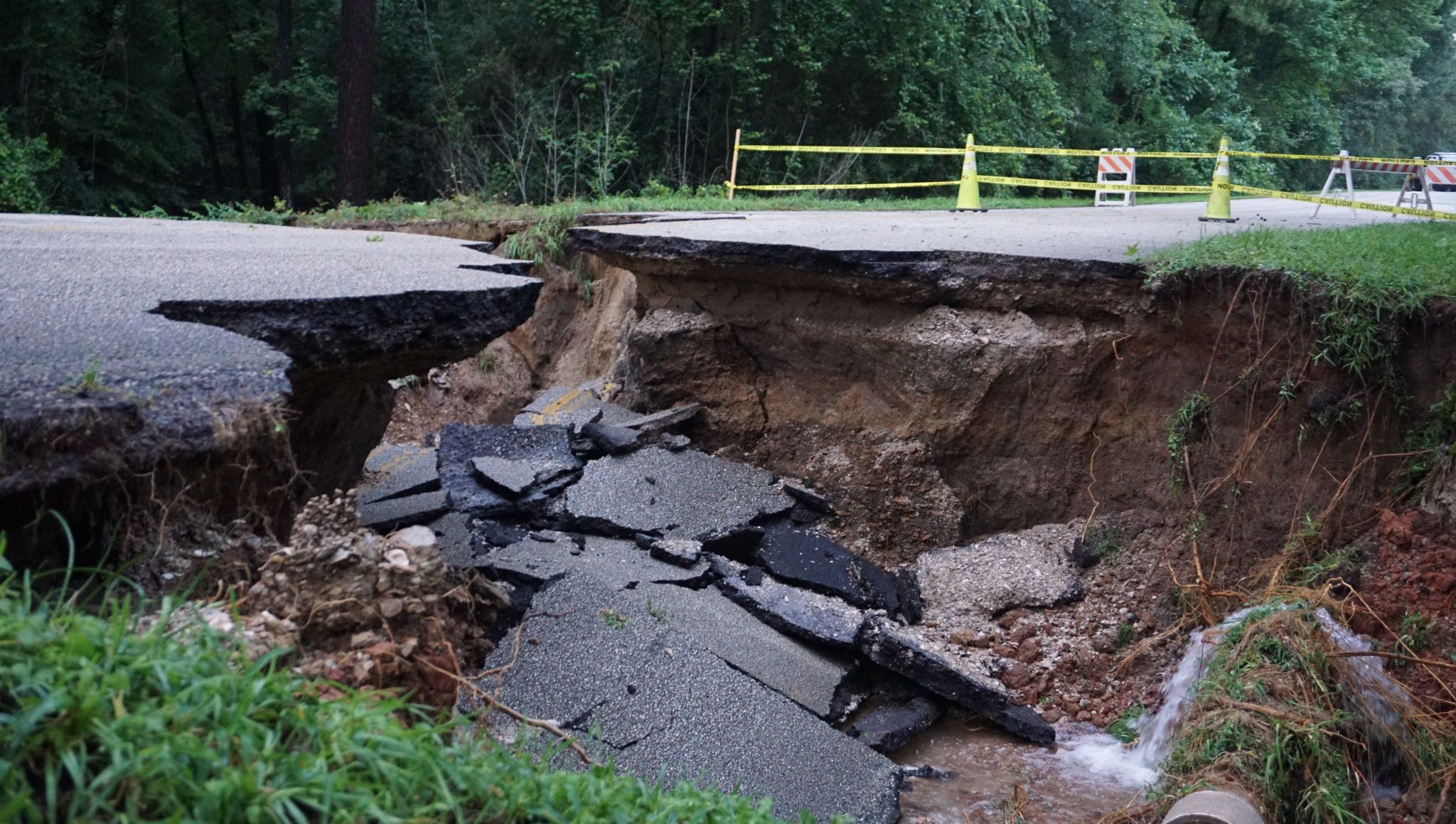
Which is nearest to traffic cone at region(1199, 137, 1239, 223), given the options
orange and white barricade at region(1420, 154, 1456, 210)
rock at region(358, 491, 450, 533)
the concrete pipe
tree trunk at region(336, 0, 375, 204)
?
orange and white barricade at region(1420, 154, 1456, 210)

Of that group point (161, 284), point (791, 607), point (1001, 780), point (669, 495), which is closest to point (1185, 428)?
point (1001, 780)

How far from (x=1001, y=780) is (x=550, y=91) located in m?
13.6

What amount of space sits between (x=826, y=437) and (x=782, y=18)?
11.1m

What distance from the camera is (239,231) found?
6559 millimetres

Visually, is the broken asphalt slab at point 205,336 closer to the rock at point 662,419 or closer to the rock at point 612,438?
the rock at point 612,438

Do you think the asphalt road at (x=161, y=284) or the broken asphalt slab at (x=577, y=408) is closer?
the asphalt road at (x=161, y=284)

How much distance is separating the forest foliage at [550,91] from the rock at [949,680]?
8.79 m

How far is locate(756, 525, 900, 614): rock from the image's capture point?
242 inches

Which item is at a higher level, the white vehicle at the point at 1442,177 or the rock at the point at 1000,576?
the white vehicle at the point at 1442,177

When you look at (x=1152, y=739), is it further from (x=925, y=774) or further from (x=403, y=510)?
(x=403, y=510)

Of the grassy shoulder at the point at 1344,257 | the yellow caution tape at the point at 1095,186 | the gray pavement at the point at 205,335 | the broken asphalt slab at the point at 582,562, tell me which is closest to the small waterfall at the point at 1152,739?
the grassy shoulder at the point at 1344,257

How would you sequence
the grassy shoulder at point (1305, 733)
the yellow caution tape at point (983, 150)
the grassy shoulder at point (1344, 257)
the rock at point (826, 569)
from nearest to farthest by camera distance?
the grassy shoulder at point (1305, 733)
the grassy shoulder at point (1344, 257)
the rock at point (826, 569)
the yellow caution tape at point (983, 150)

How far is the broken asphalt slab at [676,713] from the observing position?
175 inches

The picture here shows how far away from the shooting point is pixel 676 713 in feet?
15.3
